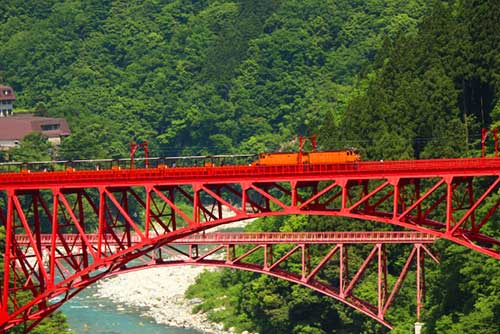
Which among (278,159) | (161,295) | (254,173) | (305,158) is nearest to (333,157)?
(305,158)

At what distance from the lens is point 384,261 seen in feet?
402

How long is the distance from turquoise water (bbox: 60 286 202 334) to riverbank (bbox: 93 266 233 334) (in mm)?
1202

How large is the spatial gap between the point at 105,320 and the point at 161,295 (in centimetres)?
1461

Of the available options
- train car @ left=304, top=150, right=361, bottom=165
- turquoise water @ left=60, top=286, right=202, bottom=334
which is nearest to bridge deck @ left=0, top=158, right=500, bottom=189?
train car @ left=304, top=150, right=361, bottom=165

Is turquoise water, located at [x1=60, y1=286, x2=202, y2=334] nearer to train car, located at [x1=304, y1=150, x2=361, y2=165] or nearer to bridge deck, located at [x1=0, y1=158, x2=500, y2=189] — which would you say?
bridge deck, located at [x1=0, y1=158, x2=500, y2=189]

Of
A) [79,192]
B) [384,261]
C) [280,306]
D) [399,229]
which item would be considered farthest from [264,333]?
[79,192]

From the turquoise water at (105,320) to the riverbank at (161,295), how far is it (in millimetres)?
1202

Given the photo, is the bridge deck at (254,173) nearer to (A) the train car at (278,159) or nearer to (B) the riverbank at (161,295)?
(A) the train car at (278,159)

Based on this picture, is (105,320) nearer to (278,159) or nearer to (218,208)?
(278,159)

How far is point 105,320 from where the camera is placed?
5974 inches

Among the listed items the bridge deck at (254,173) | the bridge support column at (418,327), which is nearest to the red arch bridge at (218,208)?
the bridge deck at (254,173)

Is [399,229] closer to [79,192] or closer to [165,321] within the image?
[165,321]

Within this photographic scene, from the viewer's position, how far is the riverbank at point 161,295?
500 ft

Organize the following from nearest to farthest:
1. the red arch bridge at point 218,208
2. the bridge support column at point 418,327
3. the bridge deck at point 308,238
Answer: the red arch bridge at point 218,208 < the bridge support column at point 418,327 < the bridge deck at point 308,238
